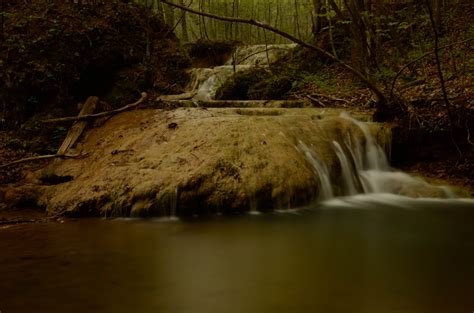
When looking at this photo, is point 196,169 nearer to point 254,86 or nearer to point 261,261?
point 261,261

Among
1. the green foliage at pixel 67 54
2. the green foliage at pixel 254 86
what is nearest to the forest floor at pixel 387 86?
the green foliage at pixel 67 54

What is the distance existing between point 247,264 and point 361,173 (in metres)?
4.28

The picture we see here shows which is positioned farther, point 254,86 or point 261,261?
point 254,86

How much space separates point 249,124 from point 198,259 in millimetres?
3286

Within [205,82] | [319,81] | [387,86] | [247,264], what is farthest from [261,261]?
[205,82]

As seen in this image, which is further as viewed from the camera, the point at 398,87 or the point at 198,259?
the point at 398,87

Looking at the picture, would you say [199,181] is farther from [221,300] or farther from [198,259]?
[221,300]

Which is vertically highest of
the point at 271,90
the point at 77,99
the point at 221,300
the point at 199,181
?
the point at 271,90

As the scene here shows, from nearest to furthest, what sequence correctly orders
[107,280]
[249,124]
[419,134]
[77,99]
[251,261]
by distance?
1. [107,280]
2. [251,261]
3. [249,124]
4. [419,134]
5. [77,99]

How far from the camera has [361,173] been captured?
727 cm

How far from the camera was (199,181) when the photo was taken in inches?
221

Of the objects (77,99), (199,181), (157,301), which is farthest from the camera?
(77,99)

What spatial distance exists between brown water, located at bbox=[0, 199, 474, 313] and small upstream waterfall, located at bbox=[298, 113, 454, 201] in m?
0.98

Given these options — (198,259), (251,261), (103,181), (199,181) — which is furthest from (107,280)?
(103,181)
